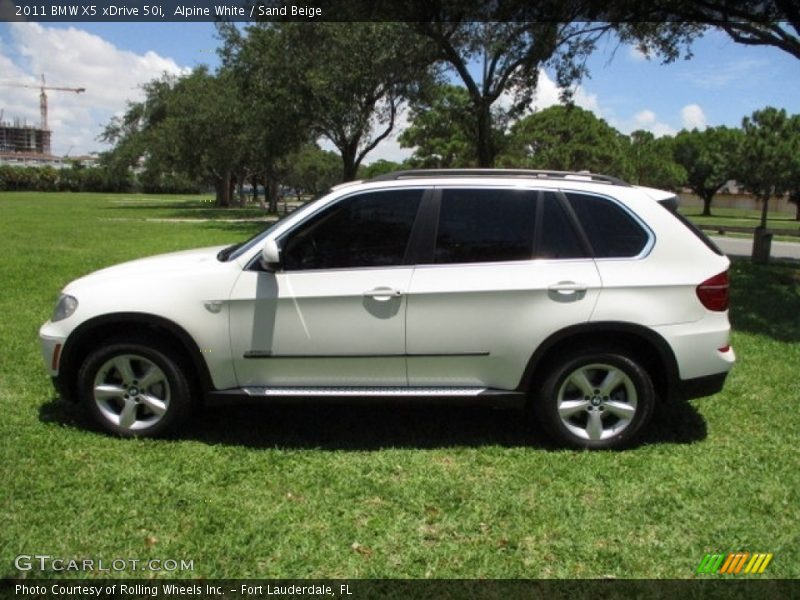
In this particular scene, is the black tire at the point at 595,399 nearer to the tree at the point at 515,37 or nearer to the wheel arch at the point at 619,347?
the wheel arch at the point at 619,347

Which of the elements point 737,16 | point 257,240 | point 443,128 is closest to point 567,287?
point 257,240

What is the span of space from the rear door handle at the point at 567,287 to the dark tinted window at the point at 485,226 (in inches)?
10.1

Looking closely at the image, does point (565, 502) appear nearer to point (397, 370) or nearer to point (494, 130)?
point (397, 370)

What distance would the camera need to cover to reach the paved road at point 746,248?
63.4 ft

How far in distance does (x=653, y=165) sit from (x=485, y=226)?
63146 mm

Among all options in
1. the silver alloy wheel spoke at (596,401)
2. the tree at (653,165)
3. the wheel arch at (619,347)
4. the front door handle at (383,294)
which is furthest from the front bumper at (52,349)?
the tree at (653,165)

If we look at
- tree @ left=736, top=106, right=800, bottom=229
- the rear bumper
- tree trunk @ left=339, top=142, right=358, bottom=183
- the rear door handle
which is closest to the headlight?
the rear door handle

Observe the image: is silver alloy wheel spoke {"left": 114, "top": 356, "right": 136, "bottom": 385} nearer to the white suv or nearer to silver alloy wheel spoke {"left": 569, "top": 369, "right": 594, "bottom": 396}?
the white suv

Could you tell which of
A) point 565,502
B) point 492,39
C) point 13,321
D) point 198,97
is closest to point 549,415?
point 565,502

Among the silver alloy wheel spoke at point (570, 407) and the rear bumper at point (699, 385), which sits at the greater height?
the rear bumper at point (699, 385)

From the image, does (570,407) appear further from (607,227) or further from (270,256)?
(270,256)

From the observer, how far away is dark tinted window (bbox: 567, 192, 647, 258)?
4.44 metres

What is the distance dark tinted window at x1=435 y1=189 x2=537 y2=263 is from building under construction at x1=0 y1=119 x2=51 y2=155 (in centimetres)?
17814

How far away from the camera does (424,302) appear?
14.1 ft
